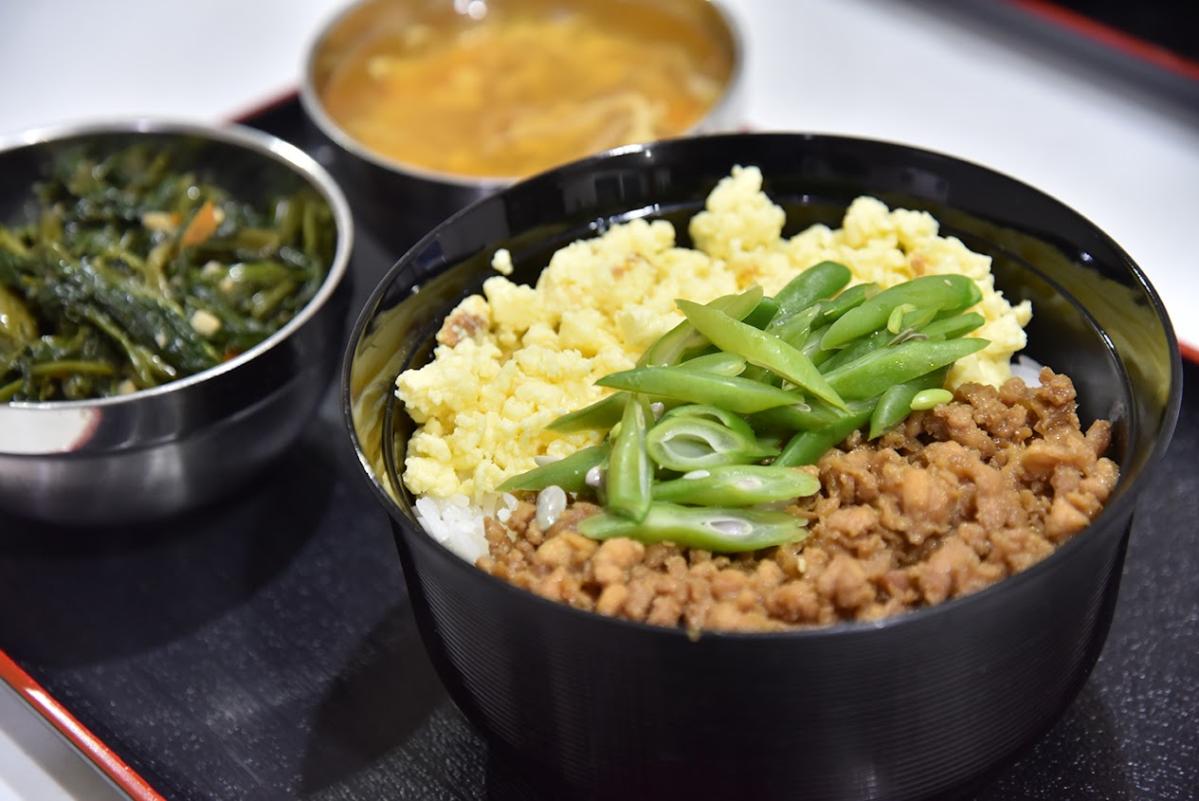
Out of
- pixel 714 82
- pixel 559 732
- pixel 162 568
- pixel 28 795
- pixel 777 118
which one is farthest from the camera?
pixel 777 118

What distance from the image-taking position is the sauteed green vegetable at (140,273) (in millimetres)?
2385

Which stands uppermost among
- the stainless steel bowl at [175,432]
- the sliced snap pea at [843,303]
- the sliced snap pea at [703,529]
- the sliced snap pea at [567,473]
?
the sliced snap pea at [843,303]

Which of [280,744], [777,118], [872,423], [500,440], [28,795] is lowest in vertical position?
[28,795]

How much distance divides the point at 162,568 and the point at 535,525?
986mm

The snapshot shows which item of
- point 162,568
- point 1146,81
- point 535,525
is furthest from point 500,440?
point 1146,81

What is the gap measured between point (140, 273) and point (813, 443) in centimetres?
155

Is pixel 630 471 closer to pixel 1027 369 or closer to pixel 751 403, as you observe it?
pixel 751 403

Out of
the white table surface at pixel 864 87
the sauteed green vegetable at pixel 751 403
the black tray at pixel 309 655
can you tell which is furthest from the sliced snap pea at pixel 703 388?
the white table surface at pixel 864 87

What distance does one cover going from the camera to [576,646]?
1468 millimetres

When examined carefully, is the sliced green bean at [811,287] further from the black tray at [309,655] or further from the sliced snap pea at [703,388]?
the black tray at [309,655]

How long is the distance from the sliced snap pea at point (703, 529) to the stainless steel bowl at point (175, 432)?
89 centimetres

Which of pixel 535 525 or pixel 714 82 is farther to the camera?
pixel 714 82

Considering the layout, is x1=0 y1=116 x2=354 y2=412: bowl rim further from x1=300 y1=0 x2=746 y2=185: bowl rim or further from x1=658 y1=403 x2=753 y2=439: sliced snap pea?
x1=658 y1=403 x2=753 y2=439: sliced snap pea

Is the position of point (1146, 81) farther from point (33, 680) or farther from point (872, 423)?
point (33, 680)
